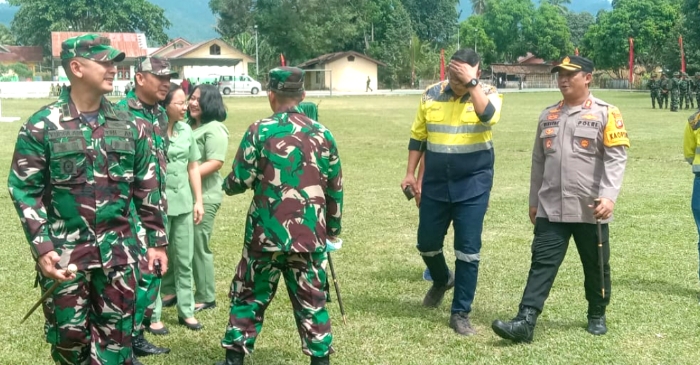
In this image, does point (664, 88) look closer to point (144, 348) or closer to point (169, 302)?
point (169, 302)

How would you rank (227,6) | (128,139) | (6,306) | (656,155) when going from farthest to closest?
1. (227,6)
2. (656,155)
3. (6,306)
4. (128,139)

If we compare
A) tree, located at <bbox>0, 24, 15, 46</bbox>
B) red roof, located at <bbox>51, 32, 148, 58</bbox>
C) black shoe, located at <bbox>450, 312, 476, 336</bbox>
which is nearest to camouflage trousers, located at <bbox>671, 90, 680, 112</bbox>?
black shoe, located at <bbox>450, 312, 476, 336</bbox>

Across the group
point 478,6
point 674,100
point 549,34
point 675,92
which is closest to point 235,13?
point 549,34

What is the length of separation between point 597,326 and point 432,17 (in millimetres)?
94800

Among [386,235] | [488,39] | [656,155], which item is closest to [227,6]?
[488,39]

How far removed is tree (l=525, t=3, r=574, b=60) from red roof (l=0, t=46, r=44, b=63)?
57.5 meters

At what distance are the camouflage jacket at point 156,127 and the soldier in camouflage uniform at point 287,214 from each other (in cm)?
41

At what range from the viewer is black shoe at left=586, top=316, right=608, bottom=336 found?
5.39 meters

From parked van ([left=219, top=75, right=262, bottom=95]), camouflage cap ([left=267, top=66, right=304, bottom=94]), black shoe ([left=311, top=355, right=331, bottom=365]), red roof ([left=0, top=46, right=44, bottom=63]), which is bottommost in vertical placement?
black shoe ([left=311, top=355, right=331, bottom=365])

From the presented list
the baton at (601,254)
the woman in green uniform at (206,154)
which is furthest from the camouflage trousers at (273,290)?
the baton at (601,254)

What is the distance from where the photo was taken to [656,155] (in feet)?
53.4

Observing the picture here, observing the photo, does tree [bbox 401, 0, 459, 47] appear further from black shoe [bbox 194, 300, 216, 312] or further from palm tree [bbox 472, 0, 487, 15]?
black shoe [bbox 194, 300, 216, 312]

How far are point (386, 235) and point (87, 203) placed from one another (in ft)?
18.0

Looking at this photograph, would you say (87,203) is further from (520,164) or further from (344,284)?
(520,164)
